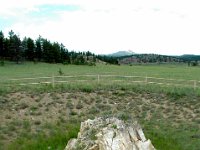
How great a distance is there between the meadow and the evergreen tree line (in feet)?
230

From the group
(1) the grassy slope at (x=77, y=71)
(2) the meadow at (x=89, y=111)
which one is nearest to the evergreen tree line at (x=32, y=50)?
(1) the grassy slope at (x=77, y=71)

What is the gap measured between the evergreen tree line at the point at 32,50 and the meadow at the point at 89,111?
70.2 m

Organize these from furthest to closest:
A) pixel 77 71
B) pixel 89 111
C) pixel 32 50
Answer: pixel 32 50, pixel 77 71, pixel 89 111

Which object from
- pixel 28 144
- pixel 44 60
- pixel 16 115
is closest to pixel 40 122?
pixel 16 115

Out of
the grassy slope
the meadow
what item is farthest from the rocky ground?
the grassy slope

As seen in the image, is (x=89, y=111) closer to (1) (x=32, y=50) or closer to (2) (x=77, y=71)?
(2) (x=77, y=71)

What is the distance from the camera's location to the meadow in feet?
76.6

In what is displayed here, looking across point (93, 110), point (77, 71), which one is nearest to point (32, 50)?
point (77, 71)

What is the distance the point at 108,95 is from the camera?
32.5 metres

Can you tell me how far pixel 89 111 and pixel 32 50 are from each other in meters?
83.4

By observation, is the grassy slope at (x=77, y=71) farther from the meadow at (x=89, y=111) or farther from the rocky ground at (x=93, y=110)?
the rocky ground at (x=93, y=110)

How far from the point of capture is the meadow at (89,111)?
919 inches

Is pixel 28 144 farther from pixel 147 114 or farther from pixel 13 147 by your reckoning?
pixel 147 114

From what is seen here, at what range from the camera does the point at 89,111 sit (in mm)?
29094
